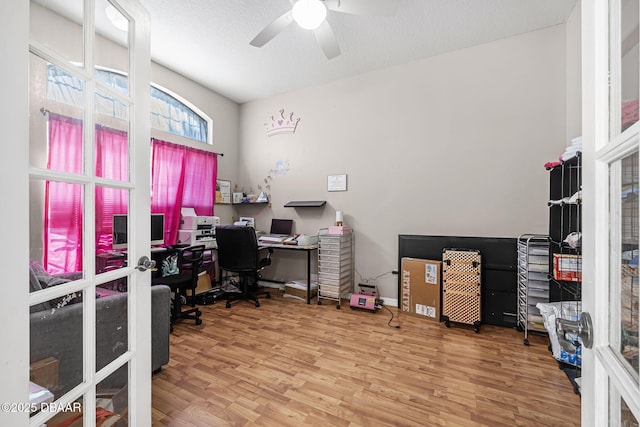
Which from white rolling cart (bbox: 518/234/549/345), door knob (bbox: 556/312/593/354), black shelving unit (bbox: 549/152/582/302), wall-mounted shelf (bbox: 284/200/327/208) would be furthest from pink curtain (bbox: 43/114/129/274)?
white rolling cart (bbox: 518/234/549/345)

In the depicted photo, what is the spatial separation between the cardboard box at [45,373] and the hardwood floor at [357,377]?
0.86 m

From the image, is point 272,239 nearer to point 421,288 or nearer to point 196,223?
point 196,223

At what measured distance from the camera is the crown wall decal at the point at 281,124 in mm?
4020

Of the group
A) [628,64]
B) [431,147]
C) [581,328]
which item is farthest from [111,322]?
[431,147]

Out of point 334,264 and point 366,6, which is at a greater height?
point 366,6

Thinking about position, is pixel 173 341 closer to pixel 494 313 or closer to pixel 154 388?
pixel 154 388

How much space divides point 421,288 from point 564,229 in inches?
52.2

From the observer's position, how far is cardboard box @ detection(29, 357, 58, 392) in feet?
2.50

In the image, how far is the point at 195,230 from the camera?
135 inches

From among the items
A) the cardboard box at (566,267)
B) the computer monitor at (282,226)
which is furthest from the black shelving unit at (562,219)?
the computer monitor at (282,226)

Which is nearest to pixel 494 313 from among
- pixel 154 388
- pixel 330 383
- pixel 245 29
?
pixel 330 383

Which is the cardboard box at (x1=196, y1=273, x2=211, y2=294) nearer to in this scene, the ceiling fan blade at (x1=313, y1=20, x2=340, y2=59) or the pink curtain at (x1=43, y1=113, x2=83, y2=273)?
the pink curtain at (x1=43, y1=113, x2=83, y2=273)

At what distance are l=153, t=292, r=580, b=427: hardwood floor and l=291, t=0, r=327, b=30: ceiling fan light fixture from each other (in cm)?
255

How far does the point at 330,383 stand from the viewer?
5.84 feet
